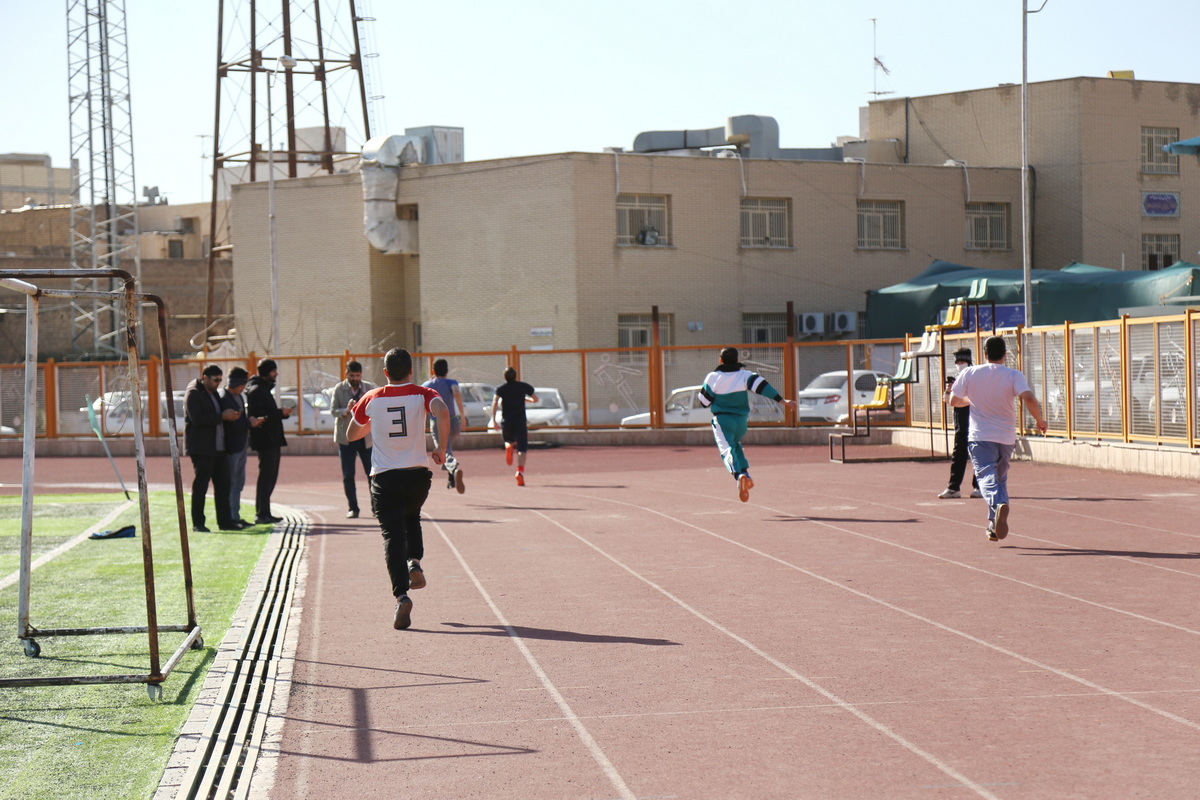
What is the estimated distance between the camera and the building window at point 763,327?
42.8 metres

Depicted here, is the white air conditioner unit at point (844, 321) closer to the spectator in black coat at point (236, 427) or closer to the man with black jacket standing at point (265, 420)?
the man with black jacket standing at point (265, 420)

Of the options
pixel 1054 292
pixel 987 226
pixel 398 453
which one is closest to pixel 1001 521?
pixel 398 453

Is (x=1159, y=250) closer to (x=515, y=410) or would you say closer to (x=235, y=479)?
(x=515, y=410)

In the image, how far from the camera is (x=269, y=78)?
139 feet

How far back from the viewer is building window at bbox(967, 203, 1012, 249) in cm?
4500

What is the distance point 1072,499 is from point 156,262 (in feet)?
175

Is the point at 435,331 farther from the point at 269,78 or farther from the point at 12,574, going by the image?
the point at 12,574

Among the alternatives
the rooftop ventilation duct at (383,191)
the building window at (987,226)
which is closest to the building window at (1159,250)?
the building window at (987,226)

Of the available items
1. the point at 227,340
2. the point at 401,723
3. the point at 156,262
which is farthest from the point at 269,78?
the point at 401,723

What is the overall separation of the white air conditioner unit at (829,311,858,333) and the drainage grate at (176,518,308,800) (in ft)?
109

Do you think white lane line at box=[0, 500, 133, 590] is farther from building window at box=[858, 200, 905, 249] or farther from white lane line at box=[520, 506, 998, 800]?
building window at box=[858, 200, 905, 249]

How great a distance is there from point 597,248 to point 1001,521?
29.4 meters

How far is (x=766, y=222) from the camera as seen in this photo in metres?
42.9

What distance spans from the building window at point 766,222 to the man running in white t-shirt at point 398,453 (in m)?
34.2
